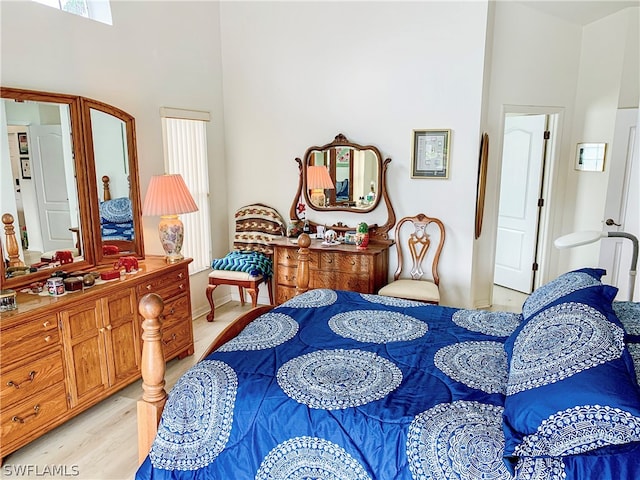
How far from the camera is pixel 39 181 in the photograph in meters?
2.79

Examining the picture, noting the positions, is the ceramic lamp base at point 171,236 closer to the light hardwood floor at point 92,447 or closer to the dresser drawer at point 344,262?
the light hardwood floor at point 92,447

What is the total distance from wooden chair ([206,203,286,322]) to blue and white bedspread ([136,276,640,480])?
2185 mm

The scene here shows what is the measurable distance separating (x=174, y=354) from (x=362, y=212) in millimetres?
2119

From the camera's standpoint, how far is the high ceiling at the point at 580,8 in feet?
12.7

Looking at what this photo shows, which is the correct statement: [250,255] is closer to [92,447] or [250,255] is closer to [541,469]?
[92,447]

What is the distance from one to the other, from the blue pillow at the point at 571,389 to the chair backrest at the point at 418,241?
8.04 feet

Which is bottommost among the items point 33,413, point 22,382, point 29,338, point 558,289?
point 33,413

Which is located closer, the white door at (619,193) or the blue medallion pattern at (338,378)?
the blue medallion pattern at (338,378)

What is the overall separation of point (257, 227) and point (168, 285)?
1.54 meters

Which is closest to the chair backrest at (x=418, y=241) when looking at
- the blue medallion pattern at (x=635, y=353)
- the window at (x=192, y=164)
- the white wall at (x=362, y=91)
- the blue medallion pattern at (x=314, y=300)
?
the white wall at (x=362, y=91)

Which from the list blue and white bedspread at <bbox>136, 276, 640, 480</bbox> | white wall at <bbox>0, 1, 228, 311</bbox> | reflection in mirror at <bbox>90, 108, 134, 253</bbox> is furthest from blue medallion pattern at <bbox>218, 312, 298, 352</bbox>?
white wall at <bbox>0, 1, 228, 311</bbox>

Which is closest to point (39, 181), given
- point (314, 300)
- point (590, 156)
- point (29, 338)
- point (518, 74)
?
point (29, 338)

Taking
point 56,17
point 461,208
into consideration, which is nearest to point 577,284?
point 461,208

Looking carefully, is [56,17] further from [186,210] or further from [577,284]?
[577,284]
